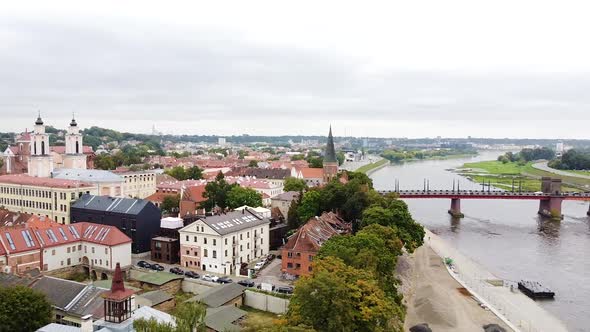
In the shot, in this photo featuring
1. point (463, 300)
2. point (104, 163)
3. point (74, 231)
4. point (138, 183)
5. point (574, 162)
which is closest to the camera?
point (463, 300)

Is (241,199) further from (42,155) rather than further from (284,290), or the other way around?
(42,155)

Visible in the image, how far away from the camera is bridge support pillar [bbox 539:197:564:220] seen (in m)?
87.6

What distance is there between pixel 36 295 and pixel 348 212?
1459 inches

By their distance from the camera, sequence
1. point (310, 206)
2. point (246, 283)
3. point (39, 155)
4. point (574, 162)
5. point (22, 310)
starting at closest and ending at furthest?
1. point (22, 310)
2. point (246, 283)
3. point (310, 206)
4. point (39, 155)
5. point (574, 162)

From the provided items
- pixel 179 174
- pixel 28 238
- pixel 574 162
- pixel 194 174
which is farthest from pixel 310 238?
pixel 574 162

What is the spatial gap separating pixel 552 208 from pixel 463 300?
184ft

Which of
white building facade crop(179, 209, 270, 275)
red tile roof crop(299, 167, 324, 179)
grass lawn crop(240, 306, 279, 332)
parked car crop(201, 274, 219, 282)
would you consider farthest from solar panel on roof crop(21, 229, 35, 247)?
red tile roof crop(299, 167, 324, 179)

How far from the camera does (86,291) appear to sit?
1320 inches

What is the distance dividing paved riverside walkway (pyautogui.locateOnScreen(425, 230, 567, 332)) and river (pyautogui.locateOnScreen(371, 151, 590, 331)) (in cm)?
125

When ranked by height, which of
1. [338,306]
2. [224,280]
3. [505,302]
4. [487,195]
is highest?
[338,306]

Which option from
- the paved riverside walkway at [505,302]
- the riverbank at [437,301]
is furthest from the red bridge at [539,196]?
the riverbank at [437,301]

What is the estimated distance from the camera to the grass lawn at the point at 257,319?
3225 centimetres

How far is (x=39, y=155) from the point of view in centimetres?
7244

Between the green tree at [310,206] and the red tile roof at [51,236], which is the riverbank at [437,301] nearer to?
the green tree at [310,206]
